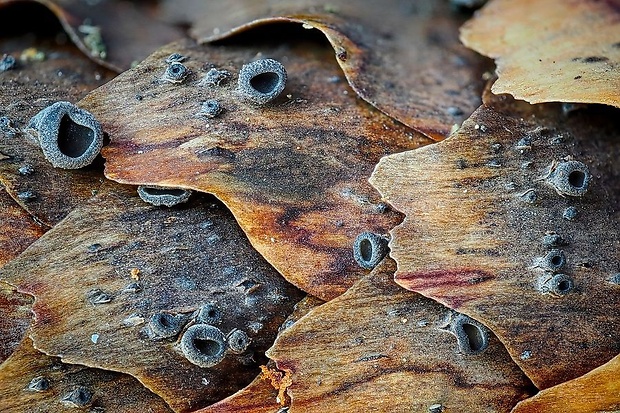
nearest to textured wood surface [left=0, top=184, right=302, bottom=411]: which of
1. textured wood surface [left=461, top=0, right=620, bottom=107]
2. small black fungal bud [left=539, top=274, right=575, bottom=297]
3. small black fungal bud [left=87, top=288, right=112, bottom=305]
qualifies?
small black fungal bud [left=87, top=288, right=112, bottom=305]

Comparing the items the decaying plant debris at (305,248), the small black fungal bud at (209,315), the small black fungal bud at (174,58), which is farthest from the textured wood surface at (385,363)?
the small black fungal bud at (174,58)

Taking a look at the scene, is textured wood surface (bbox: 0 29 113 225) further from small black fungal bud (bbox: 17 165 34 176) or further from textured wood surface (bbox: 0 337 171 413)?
textured wood surface (bbox: 0 337 171 413)

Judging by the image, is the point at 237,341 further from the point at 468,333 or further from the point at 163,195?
the point at 468,333

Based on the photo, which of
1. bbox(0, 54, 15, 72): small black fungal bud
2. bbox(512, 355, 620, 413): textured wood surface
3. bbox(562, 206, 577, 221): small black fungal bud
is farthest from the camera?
bbox(0, 54, 15, 72): small black fungal bud

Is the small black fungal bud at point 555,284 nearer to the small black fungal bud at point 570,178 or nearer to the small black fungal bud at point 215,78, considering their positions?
the small black fungal bud at point 570,178

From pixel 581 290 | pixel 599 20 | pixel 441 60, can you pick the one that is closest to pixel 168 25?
pixel 441 60
